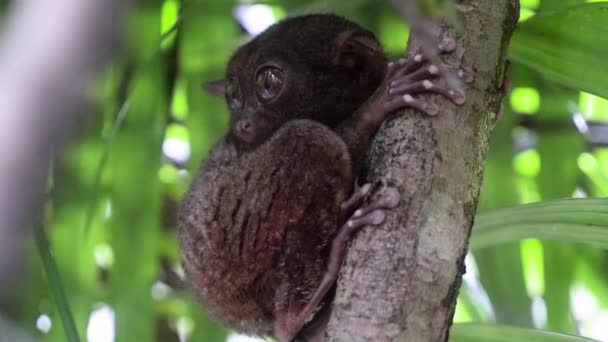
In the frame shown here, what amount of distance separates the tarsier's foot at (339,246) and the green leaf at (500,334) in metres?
0.36

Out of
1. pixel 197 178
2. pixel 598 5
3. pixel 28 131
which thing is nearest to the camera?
pixel 28 131

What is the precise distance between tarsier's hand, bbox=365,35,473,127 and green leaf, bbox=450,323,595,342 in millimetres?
586

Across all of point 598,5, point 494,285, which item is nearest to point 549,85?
point 494,285

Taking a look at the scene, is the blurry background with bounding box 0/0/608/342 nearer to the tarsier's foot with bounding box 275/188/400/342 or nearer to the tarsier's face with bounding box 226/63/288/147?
the tarsier's face with bounding box 226/63/288/147

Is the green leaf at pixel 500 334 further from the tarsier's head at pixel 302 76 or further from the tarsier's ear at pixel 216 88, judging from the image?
the tarsier's ear at pixel 216 88

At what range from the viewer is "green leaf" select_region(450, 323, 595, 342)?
1.84 metres

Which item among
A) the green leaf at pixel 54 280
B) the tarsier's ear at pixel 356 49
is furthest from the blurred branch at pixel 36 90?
the tarsier's ear at pixel 356 49

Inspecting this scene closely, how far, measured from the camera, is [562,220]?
184 centimetres

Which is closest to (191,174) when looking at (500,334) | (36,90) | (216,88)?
(216,88)

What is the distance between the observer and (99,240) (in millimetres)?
2781

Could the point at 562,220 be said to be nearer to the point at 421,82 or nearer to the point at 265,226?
the point at 421,82

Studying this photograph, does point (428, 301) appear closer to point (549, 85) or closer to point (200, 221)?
point (200, 221)

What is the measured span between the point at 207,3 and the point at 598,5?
54.3 inches

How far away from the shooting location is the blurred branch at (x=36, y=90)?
38 cm
